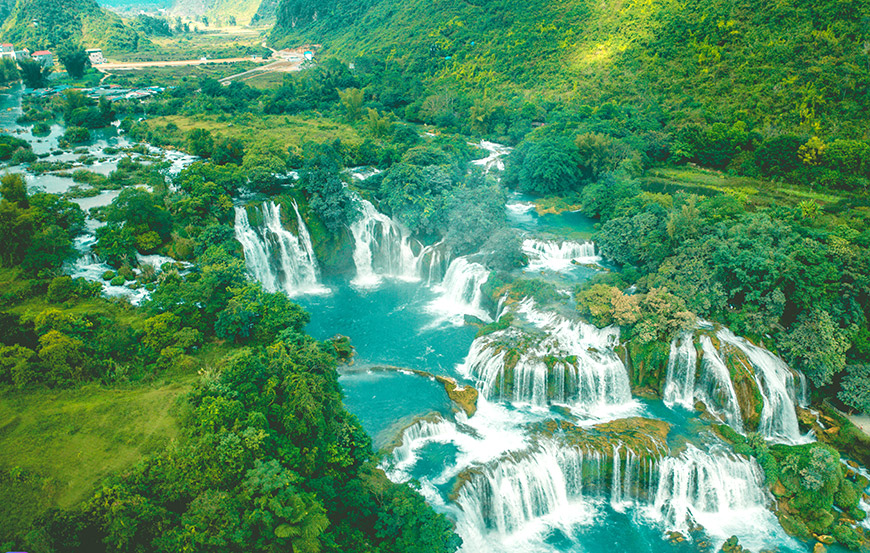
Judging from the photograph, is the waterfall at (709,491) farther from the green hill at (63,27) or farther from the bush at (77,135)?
the green hill at (63,27)

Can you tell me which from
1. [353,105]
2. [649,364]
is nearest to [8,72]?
[353,105]

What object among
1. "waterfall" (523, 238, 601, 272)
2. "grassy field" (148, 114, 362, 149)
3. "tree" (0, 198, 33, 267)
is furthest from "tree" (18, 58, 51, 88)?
"waterfall" (523, 238, 601, 272)

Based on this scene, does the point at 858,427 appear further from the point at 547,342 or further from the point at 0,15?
the point at 0,15

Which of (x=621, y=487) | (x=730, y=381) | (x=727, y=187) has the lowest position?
(x=621, y=487)

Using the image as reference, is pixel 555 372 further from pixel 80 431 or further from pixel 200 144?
pixel 200 144

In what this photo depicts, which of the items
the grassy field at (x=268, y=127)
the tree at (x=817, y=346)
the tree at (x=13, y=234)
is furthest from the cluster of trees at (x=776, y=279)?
the grassy field at (x=268, y=127)

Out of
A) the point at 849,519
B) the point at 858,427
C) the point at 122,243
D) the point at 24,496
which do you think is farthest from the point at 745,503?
the point at 122,243
